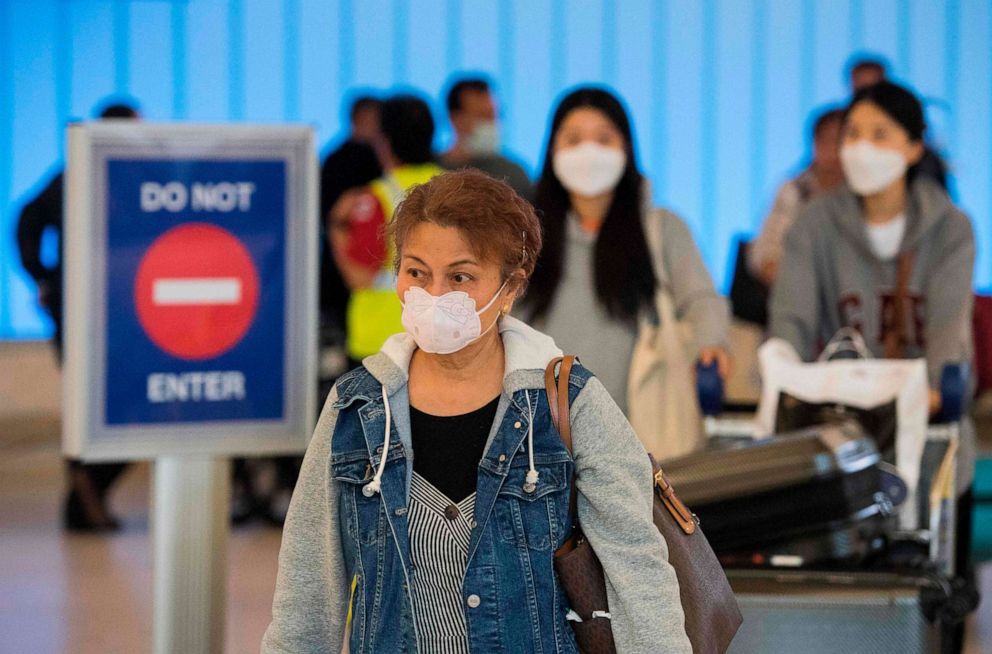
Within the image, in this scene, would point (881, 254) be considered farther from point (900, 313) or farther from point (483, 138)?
point (483, 138)

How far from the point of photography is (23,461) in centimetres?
828

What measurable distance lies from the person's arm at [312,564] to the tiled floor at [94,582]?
235cm

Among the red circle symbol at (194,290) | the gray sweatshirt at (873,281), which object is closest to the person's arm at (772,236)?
the gray sweatshirt at (873,281)

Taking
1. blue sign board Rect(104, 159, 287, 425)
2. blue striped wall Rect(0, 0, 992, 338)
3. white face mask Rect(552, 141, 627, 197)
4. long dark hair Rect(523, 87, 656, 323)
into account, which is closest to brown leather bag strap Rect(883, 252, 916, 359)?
long dark hair Rect(523, 87, 656, 323)

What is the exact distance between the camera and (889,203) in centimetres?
444

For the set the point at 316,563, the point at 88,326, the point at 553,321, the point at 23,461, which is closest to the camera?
the point at 316,563

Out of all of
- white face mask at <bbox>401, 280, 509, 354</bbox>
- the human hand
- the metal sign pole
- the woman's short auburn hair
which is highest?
the woman's short auburn hair

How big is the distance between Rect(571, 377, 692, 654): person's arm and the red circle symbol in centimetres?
116

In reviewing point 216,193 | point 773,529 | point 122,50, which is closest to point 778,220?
point 773,529

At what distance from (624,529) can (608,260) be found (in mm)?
2142

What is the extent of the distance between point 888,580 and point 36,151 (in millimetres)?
6733

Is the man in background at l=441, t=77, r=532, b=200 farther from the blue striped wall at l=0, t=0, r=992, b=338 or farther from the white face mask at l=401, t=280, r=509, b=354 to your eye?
the white face mask at l=401, t=280, r=509, b=354

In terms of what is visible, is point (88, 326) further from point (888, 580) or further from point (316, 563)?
point (888, 580)

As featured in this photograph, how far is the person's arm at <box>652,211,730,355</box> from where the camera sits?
417 centimetres
